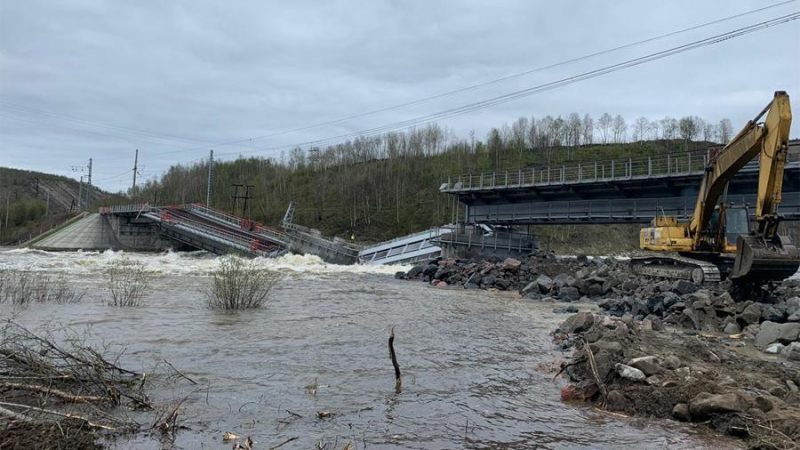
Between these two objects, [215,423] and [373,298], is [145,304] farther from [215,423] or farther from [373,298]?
[215,423]

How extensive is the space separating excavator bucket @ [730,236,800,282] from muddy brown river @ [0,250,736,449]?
567cm

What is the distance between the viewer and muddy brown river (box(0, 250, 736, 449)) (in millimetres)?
6332

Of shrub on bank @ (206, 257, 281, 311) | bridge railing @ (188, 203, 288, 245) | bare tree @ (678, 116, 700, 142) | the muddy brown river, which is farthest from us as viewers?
bare tree @ (678, 116, 700, 142)

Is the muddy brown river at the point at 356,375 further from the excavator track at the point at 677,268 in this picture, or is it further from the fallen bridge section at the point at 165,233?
the fallen bridge section at the point at 165,233

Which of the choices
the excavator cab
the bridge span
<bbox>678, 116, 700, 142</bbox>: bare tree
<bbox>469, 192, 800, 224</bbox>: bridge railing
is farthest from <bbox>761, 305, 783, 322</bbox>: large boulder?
<bbox>678, 116, 700, 142</bbox>: bare tree

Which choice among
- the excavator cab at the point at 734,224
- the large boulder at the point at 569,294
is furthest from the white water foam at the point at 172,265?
the excavator cab at the point at 734,224

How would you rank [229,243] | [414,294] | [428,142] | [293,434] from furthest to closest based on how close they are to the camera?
[428,142] → [229,243] → [414,294] → [293,434]

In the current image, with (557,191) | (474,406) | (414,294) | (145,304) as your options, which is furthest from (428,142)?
(474,406)

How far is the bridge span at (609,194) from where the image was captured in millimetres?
31328

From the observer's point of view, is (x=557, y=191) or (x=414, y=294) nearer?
(x=414, y=294)

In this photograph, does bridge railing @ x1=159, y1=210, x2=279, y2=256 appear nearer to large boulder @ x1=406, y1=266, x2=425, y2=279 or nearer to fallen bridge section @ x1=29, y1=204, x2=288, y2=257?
fallen bridge section @ x1=29, y1=204, x2=288, y2=257

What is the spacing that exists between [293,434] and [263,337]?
21.0 feet

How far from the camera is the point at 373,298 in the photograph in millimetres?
22953

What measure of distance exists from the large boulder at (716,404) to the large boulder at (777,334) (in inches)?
232
